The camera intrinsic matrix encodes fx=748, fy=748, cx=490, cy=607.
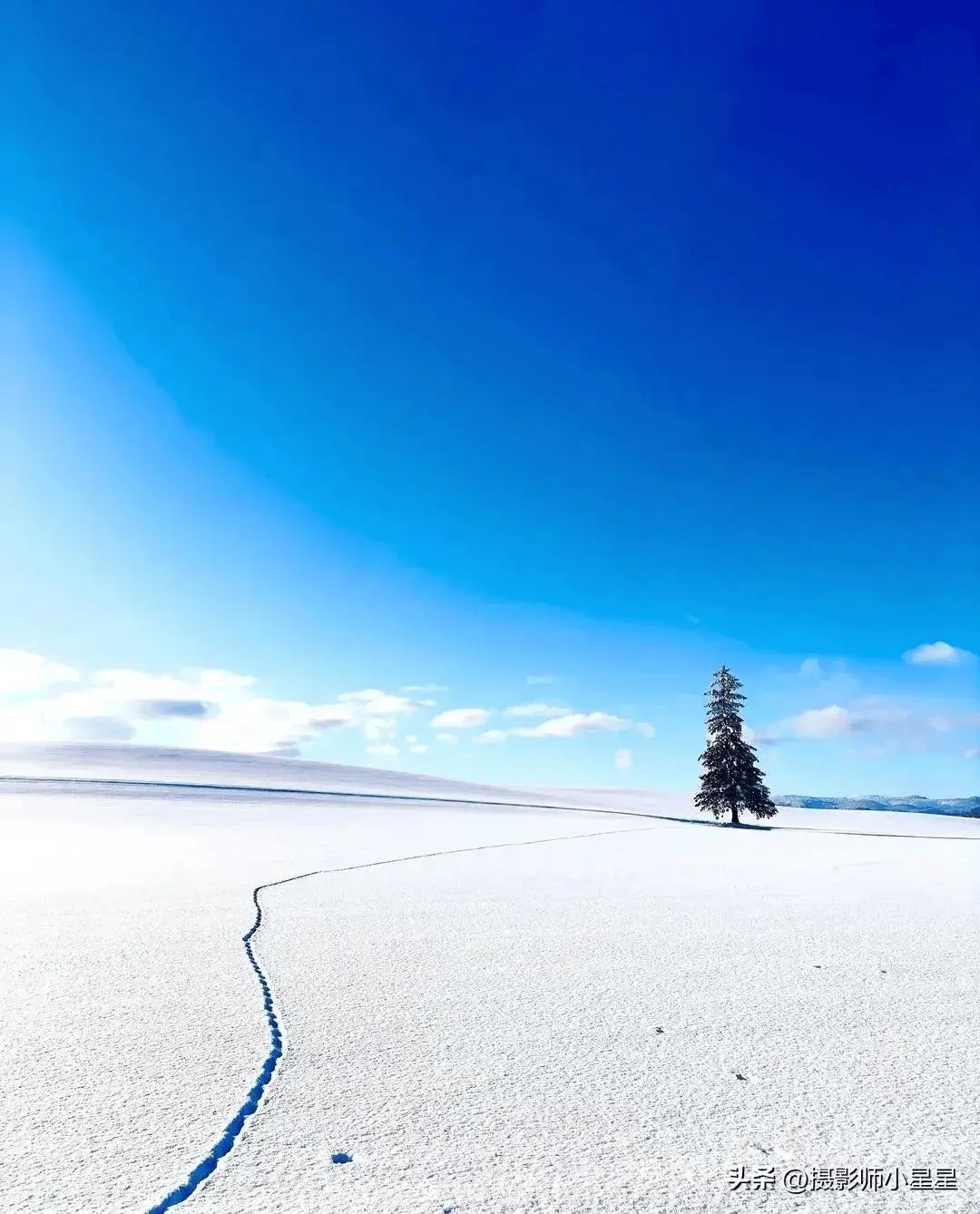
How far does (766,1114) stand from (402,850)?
43.1ft

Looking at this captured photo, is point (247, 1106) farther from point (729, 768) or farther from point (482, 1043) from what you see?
point (729, 768)

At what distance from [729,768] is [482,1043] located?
36225 millimetres

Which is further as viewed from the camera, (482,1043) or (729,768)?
(729,768)

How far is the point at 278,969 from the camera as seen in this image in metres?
5.72

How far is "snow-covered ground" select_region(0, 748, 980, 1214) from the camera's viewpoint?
9.41 ft

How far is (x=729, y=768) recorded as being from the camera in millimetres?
37906

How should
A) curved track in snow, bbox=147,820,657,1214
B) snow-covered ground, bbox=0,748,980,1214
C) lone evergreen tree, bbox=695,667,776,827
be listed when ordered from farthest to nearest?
lone evergreen tree, bbox=695,667,776,827
snow-covered ground, bbox=0,748,980,1214
curved track in snow, bbox=147,820,657,1214

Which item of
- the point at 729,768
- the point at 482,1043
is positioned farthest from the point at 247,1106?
the point at 729,768

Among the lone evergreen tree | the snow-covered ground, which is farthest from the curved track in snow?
the lone evergreen tree

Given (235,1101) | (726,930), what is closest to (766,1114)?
(235,1101)

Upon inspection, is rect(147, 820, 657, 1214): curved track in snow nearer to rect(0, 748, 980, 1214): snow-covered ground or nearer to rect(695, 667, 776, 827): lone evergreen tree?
rect(0, 748, 980, 1214): snow-covered ground

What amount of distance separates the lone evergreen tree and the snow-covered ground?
27532mm

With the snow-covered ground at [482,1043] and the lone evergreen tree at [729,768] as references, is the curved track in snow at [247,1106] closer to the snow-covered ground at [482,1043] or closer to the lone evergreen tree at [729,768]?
the snow-covered ground at [482,1043]

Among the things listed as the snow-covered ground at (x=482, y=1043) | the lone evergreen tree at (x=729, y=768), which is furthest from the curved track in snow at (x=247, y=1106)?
the lone evergreen tree at (x=729, y=768)
